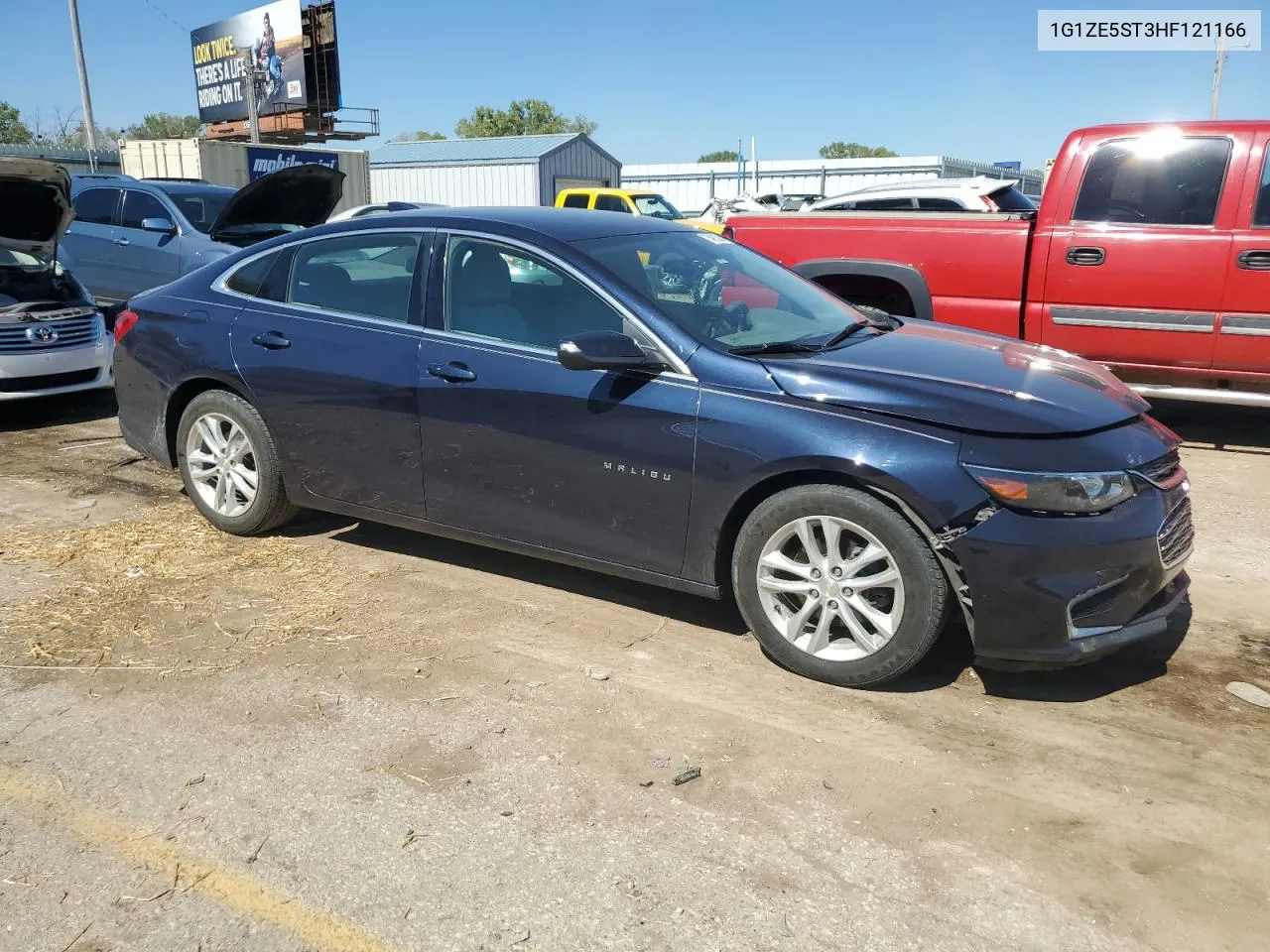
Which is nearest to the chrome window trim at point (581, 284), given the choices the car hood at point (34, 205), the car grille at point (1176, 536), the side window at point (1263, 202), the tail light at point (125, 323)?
the car grille at point (1176, 536)

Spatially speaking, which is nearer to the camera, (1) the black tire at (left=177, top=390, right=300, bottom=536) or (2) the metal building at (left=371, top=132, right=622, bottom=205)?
(1) the black tire at (left=177, top=390, right=300, bottom=536)

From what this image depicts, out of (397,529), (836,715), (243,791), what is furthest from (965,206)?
(243,791)

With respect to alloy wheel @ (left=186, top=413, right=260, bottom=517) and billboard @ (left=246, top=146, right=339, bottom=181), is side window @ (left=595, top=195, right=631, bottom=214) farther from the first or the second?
alloy wheel @ (left=186, top=413, right=260, bottom=517)

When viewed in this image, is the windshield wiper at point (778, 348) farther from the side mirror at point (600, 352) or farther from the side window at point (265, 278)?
the side window at point (265, 278)

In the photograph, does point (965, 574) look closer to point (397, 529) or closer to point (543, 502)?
point (543, 502)

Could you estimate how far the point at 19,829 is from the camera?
280cm

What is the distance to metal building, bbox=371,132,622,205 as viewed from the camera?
110ft

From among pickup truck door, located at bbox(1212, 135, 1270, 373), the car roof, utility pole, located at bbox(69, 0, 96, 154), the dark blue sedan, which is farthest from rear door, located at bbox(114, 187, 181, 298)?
utility pole, located at bbox(69, 0, 96, 154)

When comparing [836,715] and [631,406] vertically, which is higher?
[631,406]

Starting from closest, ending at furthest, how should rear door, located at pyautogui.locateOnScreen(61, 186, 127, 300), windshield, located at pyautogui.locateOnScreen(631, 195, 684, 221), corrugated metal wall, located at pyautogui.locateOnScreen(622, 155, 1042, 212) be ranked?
rear door, located at pyautogui.locateOnScreen(61, 186, 127, 300) → windshield, located at pyautogui.locateOnScreen(631, 195, 684, 221) → corrugated metal wall, located at pyautogui.locateOnScreen(622, 155, 1042, 212)

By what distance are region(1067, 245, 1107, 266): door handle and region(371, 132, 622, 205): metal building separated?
27.1 meters

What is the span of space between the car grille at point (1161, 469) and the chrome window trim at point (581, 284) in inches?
61.9

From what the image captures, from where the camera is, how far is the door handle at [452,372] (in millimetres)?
4160

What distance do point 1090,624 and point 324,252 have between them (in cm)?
360
